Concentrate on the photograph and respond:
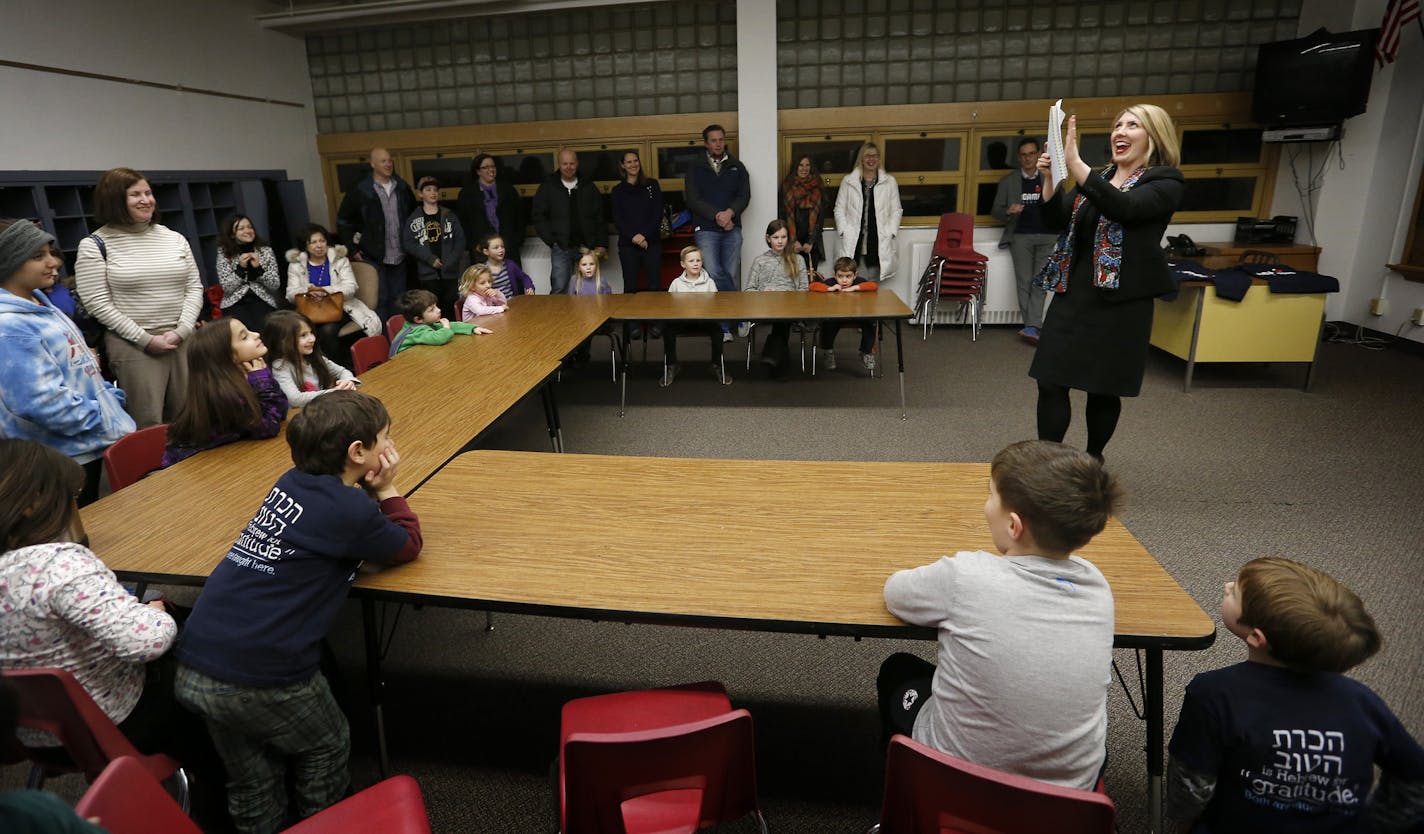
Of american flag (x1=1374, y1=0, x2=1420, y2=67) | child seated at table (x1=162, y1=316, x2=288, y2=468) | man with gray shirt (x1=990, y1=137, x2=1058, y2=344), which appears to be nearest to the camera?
child seated at table (x1=162, y1=316, x2=288, y2=468)

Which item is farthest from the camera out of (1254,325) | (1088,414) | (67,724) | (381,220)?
(381,220)

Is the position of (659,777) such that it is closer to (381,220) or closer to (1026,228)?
(381,220)

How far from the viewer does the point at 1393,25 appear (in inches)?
214

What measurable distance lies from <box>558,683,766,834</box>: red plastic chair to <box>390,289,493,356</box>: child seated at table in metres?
2.81

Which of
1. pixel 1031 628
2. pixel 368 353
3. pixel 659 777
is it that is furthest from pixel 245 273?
pixel 1031 628

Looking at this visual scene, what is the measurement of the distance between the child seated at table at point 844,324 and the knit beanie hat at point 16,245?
152 inches

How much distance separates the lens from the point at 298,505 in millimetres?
1454

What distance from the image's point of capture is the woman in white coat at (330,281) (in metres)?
5.24

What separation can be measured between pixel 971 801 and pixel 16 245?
2831mm

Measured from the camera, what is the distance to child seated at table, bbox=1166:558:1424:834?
114cm

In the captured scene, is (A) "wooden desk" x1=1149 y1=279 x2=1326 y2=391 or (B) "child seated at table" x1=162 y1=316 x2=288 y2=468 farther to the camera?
(A) "wooden desk" x1=1149 y1=279 x2=1326 y2=391

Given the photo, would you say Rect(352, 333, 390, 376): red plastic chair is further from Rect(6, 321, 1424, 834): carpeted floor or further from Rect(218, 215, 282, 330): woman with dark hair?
Rect(218, 215, 282, 330): woman with dark hair

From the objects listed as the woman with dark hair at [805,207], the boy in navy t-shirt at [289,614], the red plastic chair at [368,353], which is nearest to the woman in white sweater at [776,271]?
the woman with dark hair at [805,207]

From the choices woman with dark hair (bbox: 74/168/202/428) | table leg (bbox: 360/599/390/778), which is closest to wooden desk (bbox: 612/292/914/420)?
woman with dark hair (bbox: 74/168/202/428)
